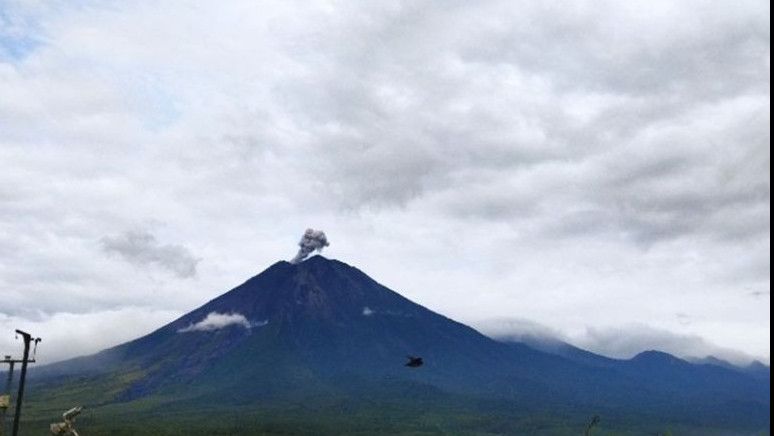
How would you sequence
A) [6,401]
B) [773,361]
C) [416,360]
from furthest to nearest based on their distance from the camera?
[416,360] < [6,401] < [773,361]

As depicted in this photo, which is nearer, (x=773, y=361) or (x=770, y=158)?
(x=773, y=361)

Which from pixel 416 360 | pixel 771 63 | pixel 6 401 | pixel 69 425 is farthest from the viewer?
pixel 416 360

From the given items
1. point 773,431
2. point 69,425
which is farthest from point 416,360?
point 773,431

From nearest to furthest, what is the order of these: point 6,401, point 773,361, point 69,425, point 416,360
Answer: point 773,361 < point 69,425 < point 6,401 < point 416,360

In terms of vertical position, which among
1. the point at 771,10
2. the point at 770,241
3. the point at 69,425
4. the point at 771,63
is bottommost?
the point at 69,425

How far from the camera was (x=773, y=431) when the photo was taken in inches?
399

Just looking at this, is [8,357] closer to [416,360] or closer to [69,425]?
[416,360]

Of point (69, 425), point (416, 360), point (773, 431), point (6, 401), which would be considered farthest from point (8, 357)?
point (773, 431)

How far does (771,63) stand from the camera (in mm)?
9633

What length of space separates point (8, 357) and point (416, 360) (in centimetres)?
2202

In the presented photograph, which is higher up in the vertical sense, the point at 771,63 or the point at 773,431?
the point at 771,63

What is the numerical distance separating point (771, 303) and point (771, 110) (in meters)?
2.33

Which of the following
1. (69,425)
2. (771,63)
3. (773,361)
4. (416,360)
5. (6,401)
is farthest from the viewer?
(416,360)

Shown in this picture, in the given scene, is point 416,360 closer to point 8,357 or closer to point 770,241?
point 8,357
